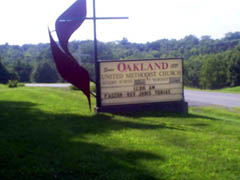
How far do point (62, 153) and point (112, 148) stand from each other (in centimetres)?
99

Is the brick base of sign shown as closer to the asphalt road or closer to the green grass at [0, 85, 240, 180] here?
the green grass at [0, 85, 240, 180]

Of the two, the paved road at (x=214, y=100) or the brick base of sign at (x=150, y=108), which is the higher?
the brick base of sign at (x=150, y=108)

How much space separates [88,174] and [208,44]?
61.0 metres

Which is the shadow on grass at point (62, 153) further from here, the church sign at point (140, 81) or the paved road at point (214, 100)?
the paved road at point (214, 100)

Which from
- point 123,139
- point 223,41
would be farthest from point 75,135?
point 223,41

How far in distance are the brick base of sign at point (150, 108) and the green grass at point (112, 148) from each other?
1.07 metres

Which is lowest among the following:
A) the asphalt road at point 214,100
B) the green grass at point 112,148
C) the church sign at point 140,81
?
the asphalt road at point 214,100

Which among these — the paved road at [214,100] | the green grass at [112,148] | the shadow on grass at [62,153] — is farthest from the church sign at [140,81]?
the paved road at [214,100]

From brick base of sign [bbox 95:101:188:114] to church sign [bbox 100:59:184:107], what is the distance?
0.41ft

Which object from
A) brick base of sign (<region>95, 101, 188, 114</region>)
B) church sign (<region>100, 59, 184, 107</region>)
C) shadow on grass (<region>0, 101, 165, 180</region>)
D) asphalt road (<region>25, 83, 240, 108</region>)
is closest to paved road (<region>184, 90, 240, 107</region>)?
asphalt road (<region>25, 83, 240, 108</region>)

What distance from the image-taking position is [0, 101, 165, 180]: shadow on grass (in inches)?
176

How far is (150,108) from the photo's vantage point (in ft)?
36.3

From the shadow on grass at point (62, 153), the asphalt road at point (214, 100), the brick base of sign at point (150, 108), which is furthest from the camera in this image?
the asphalt road at point (214, 100)

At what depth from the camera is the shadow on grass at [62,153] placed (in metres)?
4.47
